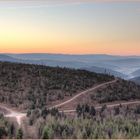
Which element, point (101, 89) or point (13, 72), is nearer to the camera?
point (101, 89)

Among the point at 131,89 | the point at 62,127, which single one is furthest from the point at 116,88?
the point at 62,127

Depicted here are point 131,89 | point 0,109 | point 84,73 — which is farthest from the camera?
point 84,73

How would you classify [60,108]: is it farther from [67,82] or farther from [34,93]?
[67,82]

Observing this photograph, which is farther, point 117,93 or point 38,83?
point 38,83

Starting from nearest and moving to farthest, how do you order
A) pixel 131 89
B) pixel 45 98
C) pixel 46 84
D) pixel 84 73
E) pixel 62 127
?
pixel 62 127, pixel 45 98, pixel 46 84, pixel 131 89, pixel 84 73

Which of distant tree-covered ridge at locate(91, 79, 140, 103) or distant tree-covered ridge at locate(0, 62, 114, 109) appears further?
distant tree-covered ridge at locate(91, 79, 140, 103)

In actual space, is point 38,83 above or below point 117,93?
above

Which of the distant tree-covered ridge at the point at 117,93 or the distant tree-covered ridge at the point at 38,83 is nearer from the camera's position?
the distant tree-covered ridge at the point at 38,83
